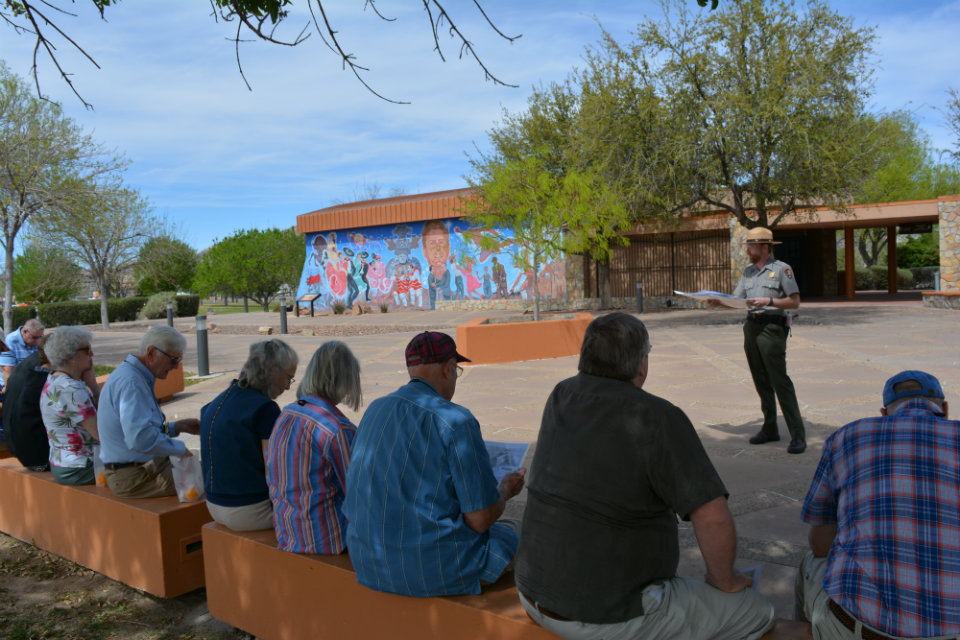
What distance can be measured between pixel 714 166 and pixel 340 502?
47.7ft

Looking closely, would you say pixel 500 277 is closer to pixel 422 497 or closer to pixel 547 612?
pixel 422 497

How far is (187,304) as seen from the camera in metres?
35.1

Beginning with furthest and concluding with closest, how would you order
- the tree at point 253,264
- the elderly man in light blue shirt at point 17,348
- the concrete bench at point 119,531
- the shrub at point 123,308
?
the tree at point 253,264 < the shrub at point 123,308 < the elderly man in light blue shirt at point 17,348 < the concrete bench at point 119,531

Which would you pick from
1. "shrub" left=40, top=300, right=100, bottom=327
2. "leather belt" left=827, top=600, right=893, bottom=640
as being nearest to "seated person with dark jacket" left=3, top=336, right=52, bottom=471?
"leather belt" left=827, top=600, right=893, bottom=640

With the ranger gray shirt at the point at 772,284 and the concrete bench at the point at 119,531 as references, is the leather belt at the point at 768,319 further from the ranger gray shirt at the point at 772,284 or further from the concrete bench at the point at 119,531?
the concrete bench at the point at 119,531

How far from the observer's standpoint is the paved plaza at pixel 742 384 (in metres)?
4.26

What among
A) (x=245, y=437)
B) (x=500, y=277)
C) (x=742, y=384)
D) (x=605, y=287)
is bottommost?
(x=742, y=384)

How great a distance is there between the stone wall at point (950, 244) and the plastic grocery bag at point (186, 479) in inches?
909

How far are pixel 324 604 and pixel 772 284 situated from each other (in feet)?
13.7

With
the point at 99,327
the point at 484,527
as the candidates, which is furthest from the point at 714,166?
the point at 99,327

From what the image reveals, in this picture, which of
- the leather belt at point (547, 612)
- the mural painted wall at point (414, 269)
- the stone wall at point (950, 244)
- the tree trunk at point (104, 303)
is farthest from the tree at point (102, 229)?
the stone wall at point (950, 244)

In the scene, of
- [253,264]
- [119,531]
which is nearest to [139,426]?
[119,531]

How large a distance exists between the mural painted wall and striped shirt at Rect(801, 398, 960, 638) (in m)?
22.7

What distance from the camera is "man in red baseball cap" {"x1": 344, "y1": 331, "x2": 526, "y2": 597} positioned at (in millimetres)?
2389
